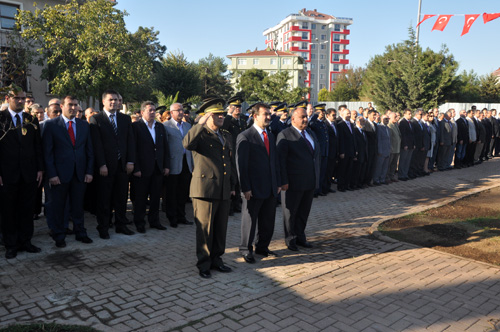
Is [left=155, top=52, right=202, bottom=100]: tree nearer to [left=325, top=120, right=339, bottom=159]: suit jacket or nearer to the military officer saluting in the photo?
[left=325, top=120, right=339, bottom=159]: suit jacket

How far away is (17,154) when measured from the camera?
552 cm

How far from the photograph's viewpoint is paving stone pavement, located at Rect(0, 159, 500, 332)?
12.5 feet

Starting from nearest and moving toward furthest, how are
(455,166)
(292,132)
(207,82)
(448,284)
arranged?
1. (448,284)
2. (292,132)
3. (455,166)
4. (207,82)

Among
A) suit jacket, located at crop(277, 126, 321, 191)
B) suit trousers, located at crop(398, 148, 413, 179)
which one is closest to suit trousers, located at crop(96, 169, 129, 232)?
suit jacket, located at crop(277, 126, 321, 191)

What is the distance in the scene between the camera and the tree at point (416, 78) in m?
26.9

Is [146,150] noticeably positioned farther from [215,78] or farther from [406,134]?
[215,78]

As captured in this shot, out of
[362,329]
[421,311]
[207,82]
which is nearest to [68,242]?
[362,329]

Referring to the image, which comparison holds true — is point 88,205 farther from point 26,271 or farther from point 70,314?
point 70,314

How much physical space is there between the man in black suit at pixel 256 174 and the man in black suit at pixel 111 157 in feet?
7.32

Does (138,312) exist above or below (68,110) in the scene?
below

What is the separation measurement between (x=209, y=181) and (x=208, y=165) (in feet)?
0.66

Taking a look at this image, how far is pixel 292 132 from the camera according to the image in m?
6.09

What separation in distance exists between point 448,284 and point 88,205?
6.67m

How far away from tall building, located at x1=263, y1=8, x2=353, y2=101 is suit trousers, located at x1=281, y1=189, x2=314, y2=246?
101 metres
